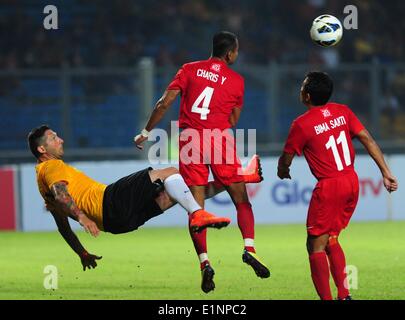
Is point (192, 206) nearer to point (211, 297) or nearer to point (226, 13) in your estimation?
point (211, 297)

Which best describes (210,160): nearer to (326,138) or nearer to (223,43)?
(223,43)

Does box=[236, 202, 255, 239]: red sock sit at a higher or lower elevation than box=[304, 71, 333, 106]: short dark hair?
lower

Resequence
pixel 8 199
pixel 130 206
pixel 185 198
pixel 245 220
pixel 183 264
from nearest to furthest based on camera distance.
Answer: pixel 185 198, pixel 130 206, pixel 245 220, pixel 183 264, pixel 8 199

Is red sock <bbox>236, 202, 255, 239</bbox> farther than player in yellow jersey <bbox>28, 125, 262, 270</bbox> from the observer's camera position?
Yes

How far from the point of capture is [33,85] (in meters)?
17.4

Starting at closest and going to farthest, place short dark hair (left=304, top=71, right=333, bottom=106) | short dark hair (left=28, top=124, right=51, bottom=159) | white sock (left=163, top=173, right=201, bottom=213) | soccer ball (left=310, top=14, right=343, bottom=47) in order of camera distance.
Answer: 1. short dark hair (left=304, top=71, right=333, bottom=106)
2. white sock (left=163, top=173, right=201, bottom=213)
3. short dark hair (left=28, top=124, right=51, bottom=159)
4. soccer ball (left=310, top=14, right=343, bottom=47)

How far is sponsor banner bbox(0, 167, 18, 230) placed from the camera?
15656mm

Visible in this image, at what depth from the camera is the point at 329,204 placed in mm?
8086

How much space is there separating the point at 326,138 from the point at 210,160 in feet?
6.09

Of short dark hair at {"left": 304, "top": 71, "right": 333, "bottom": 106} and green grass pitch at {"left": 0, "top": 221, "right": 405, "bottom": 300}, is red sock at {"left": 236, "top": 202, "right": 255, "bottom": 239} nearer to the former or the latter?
green grass pitch at {"left": 0, "top": 221, "right": 405, "bottom": 300}

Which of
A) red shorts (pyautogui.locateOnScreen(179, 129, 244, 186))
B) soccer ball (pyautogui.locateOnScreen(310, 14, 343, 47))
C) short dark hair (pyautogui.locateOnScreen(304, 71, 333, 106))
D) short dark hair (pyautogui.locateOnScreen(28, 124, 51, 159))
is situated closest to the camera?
short dark hair (pyautogui.locateOnScreen(304, 71, 333, 106))

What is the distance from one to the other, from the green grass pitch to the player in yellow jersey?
2.06 feet

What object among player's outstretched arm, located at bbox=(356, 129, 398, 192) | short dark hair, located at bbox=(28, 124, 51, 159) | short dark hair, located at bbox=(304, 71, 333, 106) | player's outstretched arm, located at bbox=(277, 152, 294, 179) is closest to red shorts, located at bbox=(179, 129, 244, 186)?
short dark hair, located at bbox=(28, 124, 51, 159)

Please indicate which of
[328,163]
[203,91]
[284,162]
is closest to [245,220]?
[203,91]
